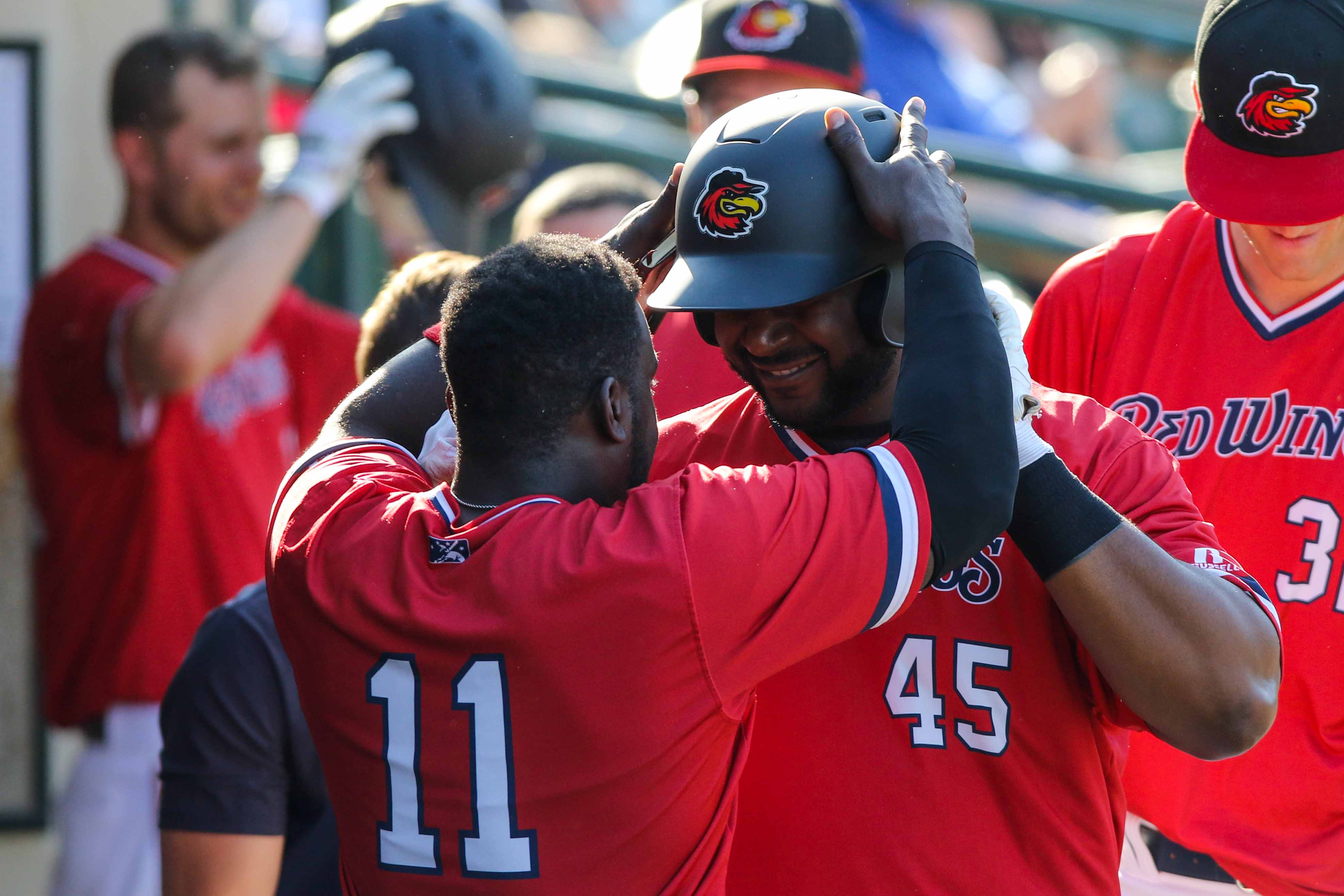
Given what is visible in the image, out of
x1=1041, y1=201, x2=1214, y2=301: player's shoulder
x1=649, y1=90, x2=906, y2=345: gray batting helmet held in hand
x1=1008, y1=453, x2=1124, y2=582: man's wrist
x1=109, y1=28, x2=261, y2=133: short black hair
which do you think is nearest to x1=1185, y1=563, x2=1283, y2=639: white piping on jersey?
x1=1008, y1=453, x2=1124, y2=582: man's wrist

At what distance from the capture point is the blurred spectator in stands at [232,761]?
7.91ft

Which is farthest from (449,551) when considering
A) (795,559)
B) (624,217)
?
(624,217)

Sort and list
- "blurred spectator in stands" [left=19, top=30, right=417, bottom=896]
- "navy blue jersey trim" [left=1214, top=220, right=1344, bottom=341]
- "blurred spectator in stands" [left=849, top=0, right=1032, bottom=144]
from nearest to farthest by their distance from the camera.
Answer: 1. "navy blue jersey trim" [left=1214, top=220, right=1344, bottom=341]
2. "blurred spectator in stands" [left=19, top=30, right=417, bottom=896]
3. "blurred spectator in stands" [left=849, top=0, right=1032, bottom=144]

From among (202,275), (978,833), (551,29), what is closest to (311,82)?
(202,275)

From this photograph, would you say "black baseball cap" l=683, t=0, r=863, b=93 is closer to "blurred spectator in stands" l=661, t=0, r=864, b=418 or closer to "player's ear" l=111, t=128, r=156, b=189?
"blurred spectator in stands" l=661, t=0, r=864, b=418

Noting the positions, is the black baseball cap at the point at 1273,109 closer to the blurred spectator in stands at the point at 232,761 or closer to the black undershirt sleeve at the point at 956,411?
the black undershirt sleeve at the point at 956,411

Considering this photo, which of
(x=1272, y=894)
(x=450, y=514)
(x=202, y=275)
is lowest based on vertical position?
(x=1272, y=894)

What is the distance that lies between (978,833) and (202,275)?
302cm

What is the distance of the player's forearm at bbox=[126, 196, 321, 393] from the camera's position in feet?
13.6

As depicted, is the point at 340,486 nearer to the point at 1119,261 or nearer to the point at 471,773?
the point at 471,773

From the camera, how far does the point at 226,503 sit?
4340mm

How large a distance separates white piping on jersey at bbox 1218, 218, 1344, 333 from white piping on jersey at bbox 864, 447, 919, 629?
1.22 meters

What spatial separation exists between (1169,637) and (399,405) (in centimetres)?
123

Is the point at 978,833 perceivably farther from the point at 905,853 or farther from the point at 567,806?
the point at 567,806
